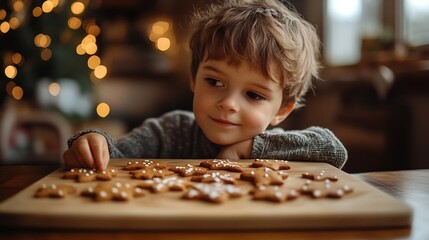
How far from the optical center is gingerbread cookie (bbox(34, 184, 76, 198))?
27.4 inches

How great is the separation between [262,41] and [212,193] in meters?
0.61

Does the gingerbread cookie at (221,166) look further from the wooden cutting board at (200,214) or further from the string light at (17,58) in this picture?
the string light at (17,58)

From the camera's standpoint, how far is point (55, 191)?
70cm

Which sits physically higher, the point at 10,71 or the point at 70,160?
the point at 10,71

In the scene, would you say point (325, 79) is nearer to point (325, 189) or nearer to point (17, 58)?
point (17, 58)

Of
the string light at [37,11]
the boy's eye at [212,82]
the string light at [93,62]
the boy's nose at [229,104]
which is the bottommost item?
the boy's nose at [229,104]

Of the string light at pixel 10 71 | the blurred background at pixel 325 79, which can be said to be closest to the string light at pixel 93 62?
the blurred background at pixel 325 79

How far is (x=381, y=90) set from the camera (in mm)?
2824

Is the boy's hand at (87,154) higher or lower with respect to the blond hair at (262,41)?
lower

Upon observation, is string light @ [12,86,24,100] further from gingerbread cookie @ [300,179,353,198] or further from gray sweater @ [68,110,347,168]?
gingerbread cookie @ [300,179,353,198]

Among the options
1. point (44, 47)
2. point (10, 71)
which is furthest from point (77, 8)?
point (10, 71)

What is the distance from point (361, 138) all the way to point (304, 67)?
6.38 ft

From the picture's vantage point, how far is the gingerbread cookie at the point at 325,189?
0.71 metres

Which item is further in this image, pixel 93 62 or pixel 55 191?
pixel 93 62
